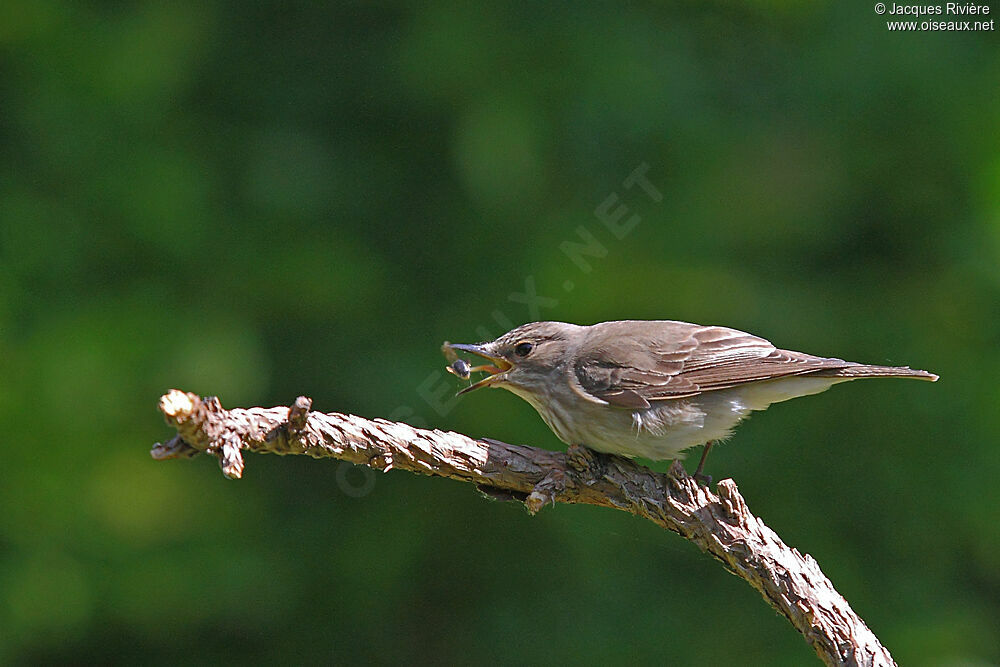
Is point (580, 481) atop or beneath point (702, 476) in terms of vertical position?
atop

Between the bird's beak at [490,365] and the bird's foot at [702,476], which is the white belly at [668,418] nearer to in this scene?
the bird's foot at [702,476]

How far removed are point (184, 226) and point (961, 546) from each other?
5.32 m

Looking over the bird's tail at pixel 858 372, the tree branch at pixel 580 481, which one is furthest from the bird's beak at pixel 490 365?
the bird's tail at pixel 858 372

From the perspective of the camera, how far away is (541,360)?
428cm

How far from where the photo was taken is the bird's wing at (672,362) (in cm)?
399

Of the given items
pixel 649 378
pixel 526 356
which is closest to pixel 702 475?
pixel 649 378

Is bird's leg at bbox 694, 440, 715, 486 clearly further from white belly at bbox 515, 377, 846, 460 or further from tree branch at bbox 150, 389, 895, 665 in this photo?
tree branch at bbox 150, 389, 895, 665
